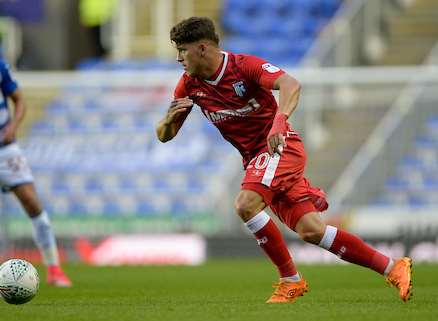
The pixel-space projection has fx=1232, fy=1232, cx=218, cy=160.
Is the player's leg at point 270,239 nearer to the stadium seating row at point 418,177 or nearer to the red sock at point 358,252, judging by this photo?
the red sock at point 358,252

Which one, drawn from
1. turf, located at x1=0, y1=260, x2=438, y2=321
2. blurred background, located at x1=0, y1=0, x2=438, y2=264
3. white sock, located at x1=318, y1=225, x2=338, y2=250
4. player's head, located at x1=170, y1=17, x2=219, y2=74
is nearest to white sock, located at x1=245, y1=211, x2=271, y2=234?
white sock, located at x1=318, y1=225, x2=338, y2=250

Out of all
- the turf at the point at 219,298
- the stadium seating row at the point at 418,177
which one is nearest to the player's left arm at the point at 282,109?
the turf at the point at 219,298

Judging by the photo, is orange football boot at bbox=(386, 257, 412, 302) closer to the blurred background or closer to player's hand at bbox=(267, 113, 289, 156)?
player's hand at bbox=(267, 113, 289, 156)

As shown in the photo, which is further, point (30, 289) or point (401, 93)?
point (401, 93)

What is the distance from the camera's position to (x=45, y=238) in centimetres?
1132

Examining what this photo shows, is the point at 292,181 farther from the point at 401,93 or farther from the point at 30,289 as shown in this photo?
the point at 401,93

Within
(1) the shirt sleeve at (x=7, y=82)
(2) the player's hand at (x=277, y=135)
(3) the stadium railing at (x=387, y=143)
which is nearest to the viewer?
(2) the player's hand at (x=277, y=135)

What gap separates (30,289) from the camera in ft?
27.7

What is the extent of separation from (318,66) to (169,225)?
385cm

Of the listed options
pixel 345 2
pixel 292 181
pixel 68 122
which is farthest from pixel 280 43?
pixel 292 181

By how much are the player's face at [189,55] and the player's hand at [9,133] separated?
10.4 ft

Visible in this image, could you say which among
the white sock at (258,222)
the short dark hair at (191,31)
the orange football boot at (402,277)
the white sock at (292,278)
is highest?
the short dark hair at (191,31)

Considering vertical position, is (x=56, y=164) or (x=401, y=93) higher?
(x=401, y=93)

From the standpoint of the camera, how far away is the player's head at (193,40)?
27.7ft
